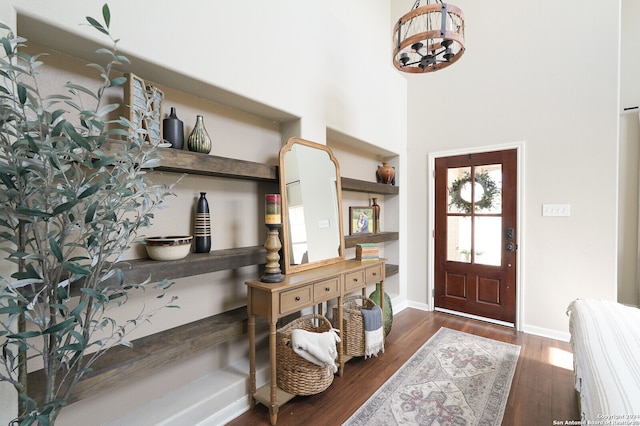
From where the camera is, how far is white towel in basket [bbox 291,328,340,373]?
1838mm

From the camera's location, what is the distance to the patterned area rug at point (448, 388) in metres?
1.84

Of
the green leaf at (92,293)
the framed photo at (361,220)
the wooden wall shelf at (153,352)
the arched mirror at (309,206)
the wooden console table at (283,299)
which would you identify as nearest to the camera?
the green leaf at (92,293)

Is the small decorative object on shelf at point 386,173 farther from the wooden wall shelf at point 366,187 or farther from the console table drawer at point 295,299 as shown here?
the console table drawer at point 295,299

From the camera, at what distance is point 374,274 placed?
2.71m

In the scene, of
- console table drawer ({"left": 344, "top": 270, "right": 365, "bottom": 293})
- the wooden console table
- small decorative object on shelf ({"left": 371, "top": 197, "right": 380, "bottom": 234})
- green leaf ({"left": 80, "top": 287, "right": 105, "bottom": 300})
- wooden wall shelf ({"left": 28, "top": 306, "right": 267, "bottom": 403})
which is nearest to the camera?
green leaf ({"left": 80, "top": 287, "right": 105, "bottom": 300})

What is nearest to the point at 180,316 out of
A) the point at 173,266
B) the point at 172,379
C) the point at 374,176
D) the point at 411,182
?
the point at 172,379

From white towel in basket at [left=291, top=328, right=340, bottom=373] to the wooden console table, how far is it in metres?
0.14

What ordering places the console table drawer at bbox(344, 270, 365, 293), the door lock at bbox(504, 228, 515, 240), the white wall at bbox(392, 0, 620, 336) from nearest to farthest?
the console table drawer at bbox(344, 270, 365, 293)
the white wall at bbox(392, 0, 620, 336)
the door lock at bbox(504, 228, 515, 240)

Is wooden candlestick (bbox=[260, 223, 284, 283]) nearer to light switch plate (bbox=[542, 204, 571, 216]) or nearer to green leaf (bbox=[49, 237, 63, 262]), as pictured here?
green leaf (bbox=[49, 237, 63, 262])

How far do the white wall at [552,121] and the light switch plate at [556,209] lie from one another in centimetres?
4

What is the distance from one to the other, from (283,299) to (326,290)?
1.43ft

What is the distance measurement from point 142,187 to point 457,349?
2.95 m

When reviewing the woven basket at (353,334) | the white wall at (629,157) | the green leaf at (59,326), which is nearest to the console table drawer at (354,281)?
the woven basket at (353,334)

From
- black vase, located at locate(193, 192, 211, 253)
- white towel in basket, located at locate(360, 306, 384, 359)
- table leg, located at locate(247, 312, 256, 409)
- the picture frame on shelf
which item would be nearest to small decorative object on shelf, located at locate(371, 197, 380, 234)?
white towel in basket, located at locate(360, 306, 384, 359)
